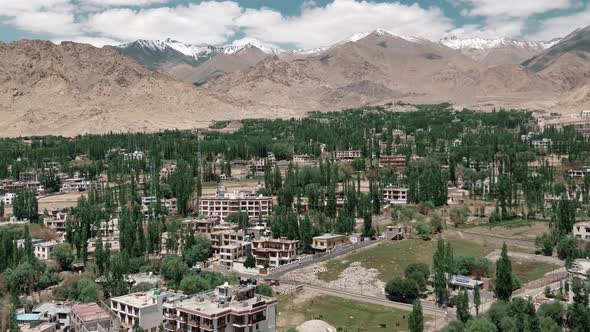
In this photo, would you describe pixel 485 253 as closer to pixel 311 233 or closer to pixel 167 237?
pixel 311 233

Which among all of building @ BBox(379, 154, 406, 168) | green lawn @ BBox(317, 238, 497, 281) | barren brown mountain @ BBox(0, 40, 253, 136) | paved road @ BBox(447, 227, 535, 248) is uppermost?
barren brown mountain @ BBox(0, 40, 253, 136)

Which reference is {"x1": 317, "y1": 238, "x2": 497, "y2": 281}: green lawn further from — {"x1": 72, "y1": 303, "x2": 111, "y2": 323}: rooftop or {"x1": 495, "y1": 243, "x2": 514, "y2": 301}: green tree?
{"x1": 72, "y1": 303, "x2": 111, "y2": 323}: rooftop

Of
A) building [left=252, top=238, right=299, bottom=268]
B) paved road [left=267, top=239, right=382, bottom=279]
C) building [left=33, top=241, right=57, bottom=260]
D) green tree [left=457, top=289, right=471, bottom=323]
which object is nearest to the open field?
green tree [left=457, top=289, right=471, bottom=323]

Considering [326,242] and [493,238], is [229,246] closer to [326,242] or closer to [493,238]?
[326,242]

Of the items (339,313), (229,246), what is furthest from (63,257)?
(339,313)

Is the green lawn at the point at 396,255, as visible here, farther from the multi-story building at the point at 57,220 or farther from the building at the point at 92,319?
the multi-story building at the point at 57,220

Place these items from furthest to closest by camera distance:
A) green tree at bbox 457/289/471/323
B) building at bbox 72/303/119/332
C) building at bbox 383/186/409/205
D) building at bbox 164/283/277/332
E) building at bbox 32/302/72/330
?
building at bbox 383/186/409/205, building at bbox 32/302/72/330, green tree at bbox 457/289/471/323, building at bbox 72/303/119/332, building at bbox 164/283/277/332
